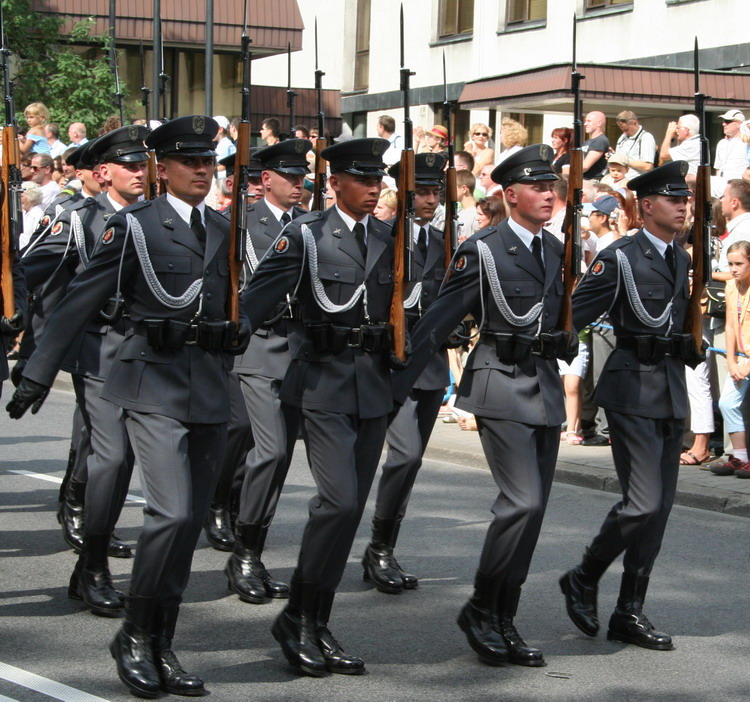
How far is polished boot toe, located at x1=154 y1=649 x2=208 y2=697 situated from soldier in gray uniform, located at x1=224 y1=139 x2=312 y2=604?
4.79 ft

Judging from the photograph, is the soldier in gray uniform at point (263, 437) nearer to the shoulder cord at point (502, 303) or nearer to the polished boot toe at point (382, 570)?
the polished boot toe at point (382, 570)

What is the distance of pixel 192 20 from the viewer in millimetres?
25875

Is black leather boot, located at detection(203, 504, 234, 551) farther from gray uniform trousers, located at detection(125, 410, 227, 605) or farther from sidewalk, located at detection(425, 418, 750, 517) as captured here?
sidewalk, located at detection(425, 418, 750, 517)

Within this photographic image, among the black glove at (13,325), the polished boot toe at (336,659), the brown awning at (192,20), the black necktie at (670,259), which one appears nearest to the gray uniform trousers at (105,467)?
the black glove at (13,325)

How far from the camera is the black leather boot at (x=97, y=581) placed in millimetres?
6691

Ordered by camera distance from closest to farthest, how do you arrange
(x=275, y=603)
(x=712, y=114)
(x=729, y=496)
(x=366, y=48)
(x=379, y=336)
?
1. (x=379, y=336)
2. (x=275, y=603)
3. (x=729, y=496)
4. (x=712, y=114)
5. (x=366, y=48)

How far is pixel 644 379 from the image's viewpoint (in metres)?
6.48

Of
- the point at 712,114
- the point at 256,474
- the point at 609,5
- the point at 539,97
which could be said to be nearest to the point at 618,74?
the point at 539,97

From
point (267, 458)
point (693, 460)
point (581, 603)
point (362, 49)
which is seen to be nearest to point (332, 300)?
point (267, 458)

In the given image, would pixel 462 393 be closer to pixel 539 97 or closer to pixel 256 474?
pixel 256 474

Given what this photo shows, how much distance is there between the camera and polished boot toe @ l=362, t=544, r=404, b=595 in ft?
24.0

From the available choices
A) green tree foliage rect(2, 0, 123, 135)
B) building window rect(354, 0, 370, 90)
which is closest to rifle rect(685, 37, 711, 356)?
green tree foliage rect(2, 0, 123, 135)

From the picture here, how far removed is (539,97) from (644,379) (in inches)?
498

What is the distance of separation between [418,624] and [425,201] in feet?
8.41
